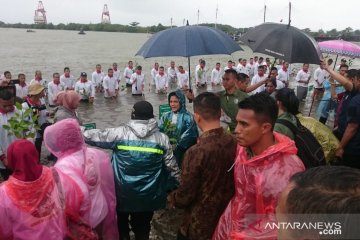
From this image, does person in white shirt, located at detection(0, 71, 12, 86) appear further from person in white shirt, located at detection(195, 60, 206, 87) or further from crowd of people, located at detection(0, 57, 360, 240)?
person in white shirt, located at detection(195, 60, 206, 87)

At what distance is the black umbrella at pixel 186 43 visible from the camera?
421cm

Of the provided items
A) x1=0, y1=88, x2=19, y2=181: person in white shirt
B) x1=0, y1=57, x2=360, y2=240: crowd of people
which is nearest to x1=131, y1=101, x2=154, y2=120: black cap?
x1=0, y1=57, x2=360, y2=240: crowd of people

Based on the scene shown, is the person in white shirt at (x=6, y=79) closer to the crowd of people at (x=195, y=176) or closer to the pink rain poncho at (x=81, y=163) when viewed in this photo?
the crowd of people at (x=195, y=176)

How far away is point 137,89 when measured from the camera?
583 inches

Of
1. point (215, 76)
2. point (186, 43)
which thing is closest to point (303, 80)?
point (215, 76)

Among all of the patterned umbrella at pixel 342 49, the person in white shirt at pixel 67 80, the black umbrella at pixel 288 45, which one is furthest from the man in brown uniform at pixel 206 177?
the person in white shirt at pixel 67 80

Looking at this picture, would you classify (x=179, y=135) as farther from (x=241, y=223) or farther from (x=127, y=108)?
(x=127, y=108)

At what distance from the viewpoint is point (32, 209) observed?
213cm

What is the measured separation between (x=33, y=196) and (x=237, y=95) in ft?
10.00

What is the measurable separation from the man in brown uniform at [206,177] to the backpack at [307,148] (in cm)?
78

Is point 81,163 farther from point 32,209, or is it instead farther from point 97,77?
point 97,77

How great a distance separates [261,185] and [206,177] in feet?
1.93

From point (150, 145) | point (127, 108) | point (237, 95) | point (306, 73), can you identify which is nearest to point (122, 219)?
point (150, 145)

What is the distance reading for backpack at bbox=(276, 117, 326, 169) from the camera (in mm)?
2875
